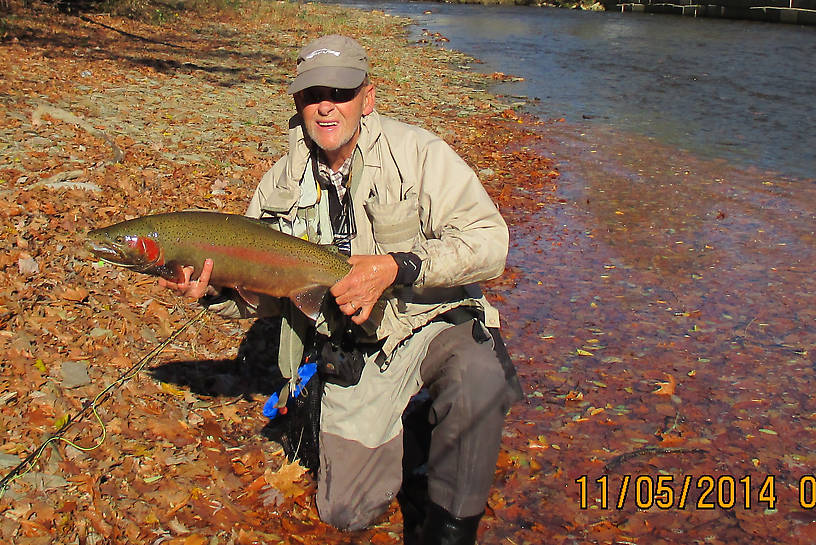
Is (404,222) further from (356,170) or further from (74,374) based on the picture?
(74,374)

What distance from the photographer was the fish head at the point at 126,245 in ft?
11.2

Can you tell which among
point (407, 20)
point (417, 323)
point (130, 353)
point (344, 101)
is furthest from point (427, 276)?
point (407, 20)

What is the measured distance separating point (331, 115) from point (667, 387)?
297 centimetres

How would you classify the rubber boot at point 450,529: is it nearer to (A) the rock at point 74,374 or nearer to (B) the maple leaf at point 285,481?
(B) the maple leaf at point 285,481

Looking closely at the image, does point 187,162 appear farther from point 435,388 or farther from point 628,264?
point 435,388

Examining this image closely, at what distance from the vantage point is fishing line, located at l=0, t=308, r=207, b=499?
3754mm

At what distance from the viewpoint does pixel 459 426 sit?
3580mm

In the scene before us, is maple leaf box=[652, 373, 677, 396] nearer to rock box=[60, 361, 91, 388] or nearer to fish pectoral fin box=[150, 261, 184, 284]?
fish pectoral fin box=[150, 261, 184, 284]

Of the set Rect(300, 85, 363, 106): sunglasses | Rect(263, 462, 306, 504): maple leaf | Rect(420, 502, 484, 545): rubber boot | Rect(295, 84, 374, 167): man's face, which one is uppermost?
Rect(300, 85, 363, 106): sunglasses

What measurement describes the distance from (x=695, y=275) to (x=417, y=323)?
14.2ft

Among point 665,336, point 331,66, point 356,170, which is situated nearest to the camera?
point 331,66

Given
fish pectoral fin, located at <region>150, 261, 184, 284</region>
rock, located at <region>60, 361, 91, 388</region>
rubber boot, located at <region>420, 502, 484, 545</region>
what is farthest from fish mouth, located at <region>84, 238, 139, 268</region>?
rubber boot, located at <region>420, 502, 484, 545</region>

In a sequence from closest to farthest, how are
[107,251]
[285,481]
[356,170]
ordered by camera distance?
[107,251]
[356,170]
[285,481]

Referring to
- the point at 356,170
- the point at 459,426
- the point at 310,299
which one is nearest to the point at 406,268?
the point at 310,299
